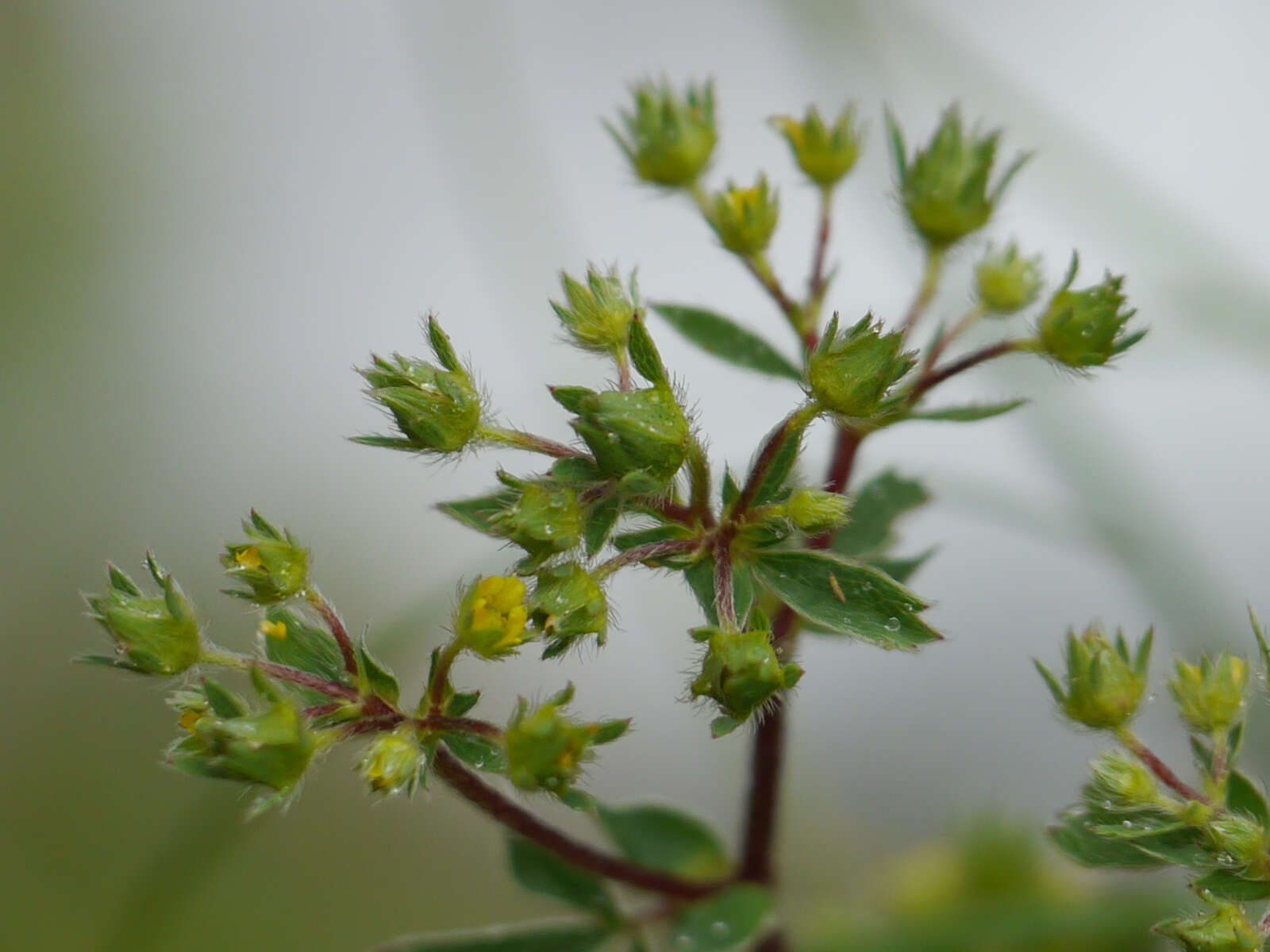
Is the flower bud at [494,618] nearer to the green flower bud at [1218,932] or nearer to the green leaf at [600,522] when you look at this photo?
the green leaf at [600,522]

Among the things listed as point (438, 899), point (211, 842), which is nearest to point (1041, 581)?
point (438, 899)

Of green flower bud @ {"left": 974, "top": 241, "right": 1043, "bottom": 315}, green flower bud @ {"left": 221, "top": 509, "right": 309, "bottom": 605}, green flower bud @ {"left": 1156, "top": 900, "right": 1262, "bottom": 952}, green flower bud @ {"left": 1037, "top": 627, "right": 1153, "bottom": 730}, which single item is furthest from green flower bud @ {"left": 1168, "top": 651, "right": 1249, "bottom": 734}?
green flower bud @ {"left": 221, "top": 509, "right": 309, "bottom": 605}

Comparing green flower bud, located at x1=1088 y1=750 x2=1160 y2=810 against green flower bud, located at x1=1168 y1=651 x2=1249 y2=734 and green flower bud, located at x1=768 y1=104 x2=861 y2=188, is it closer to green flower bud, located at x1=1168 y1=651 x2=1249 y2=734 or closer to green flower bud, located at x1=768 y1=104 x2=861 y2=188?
green flower bud, located at x1=1168 y1=651 x2=1249 y2=734

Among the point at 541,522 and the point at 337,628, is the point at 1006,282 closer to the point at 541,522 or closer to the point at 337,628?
the point at 541,522

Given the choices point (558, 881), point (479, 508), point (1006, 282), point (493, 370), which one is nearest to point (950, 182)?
point (1006, 282)

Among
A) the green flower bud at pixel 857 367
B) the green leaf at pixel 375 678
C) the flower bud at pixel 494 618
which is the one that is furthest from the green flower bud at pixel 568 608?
the green flower bud at pixel 857 367

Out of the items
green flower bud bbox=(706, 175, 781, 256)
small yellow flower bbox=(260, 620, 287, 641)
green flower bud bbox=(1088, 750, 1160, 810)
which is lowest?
green flower bud bbox=(1088, 750, 1160, 810)

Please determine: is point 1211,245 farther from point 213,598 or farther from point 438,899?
point 213,598
